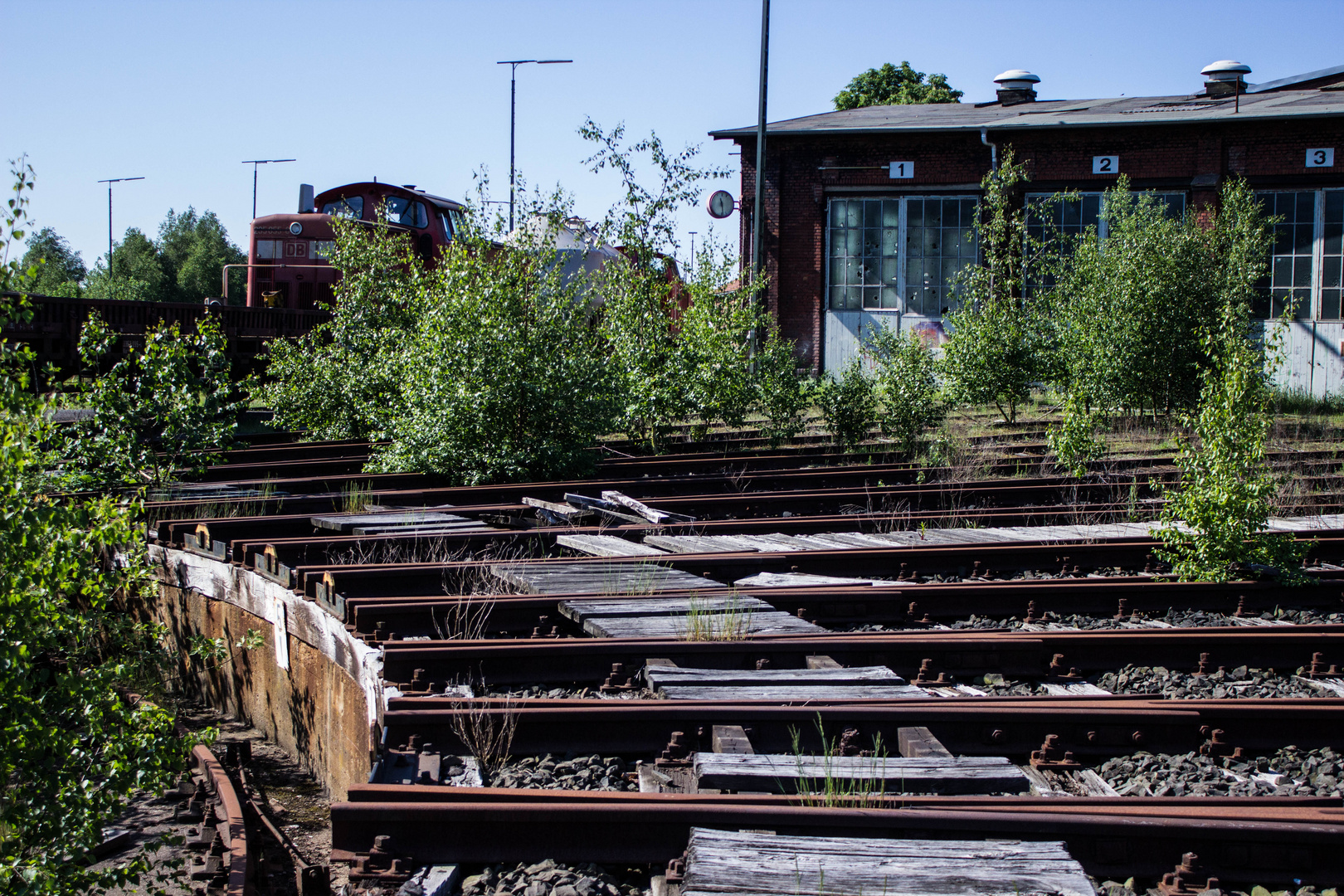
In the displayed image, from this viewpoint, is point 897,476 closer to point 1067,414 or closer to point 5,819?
point 1067,414

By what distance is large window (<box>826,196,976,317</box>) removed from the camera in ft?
78.0

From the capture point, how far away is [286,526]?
348 inches

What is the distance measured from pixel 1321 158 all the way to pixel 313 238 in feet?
67.5

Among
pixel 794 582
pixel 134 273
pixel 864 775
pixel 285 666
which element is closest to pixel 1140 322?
pixel 794 582

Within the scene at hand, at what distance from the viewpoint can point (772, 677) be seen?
505 cm

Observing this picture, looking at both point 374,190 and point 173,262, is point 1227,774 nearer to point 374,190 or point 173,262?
point 374,190

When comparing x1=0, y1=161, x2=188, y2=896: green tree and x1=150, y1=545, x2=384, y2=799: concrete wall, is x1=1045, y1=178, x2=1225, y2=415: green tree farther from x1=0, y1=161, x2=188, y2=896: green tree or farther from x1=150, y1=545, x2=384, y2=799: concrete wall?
x1=0, y1=161, x2=188, y2=896: green tree

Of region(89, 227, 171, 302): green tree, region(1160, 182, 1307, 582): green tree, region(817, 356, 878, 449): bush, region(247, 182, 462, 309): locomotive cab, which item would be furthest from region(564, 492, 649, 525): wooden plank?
region(89, 227, 171, 302): green tree

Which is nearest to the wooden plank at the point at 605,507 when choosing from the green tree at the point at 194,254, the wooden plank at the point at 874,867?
the wooden plank at the point at 874,867

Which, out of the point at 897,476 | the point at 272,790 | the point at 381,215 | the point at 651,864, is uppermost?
the point at 381,215

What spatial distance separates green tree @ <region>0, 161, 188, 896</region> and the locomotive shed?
0.54 m

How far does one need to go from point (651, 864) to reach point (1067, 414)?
360 inches

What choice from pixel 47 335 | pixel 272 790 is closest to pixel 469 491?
pixel 272 790

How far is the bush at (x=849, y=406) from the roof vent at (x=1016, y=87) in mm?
15128
